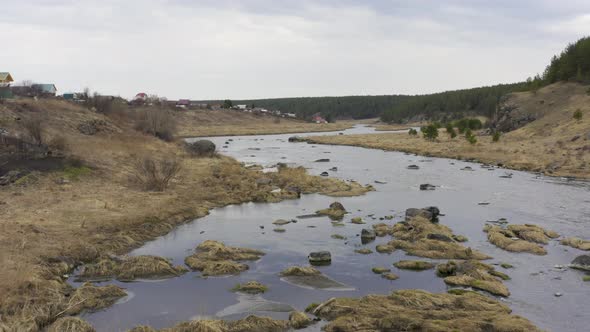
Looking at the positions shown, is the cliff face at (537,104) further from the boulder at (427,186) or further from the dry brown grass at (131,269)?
the dry brown grass at (131,269)

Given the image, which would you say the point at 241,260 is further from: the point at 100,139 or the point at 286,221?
the point at 100,139

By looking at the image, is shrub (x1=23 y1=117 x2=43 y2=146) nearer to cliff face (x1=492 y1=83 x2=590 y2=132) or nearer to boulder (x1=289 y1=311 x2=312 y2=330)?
boulder (x1=289 y1=311 x2=312 y2=330)

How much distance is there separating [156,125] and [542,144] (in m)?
59.3

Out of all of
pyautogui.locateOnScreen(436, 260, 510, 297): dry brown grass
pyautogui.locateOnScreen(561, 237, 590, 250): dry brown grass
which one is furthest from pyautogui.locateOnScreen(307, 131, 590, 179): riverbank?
pyautogui.locateOnScreen(436, 260, 510, 297): dry brown grass

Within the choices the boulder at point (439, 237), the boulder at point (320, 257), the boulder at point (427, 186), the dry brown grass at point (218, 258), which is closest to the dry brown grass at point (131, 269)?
the dry brown grass at point (218, 258)

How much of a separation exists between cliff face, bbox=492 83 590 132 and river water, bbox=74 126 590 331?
49820mm

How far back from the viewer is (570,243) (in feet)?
92.3

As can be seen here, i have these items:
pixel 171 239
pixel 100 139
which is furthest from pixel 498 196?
pixel 100 139

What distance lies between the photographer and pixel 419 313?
60.6 feet

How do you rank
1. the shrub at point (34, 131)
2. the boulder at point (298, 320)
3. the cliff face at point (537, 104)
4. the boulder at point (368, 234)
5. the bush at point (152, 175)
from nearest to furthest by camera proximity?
the boulder at point (298, 320) < the boulder at point (368, 234) < the bush at point (152, 175) < the shrub at point (34, 131) < the cliff face at point (537, 104)

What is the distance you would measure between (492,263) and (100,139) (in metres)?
48.9

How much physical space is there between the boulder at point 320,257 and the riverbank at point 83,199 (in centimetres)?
1036

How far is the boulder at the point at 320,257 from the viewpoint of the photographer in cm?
2547

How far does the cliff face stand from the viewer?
316ft
